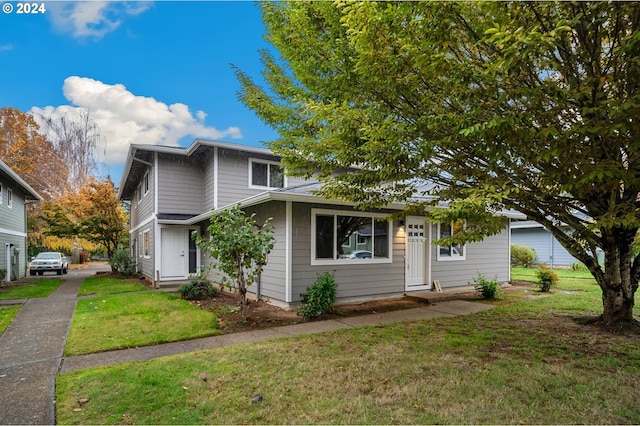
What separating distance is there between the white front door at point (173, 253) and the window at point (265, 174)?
3381mm

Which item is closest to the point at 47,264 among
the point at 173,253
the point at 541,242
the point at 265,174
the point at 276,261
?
the point at 173,253

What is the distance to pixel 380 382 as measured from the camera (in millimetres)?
3934

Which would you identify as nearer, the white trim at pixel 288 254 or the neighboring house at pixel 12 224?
the white trim at pixel 288 254

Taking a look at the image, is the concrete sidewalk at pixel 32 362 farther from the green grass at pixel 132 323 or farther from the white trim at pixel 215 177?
the white trim at pixel 215 177

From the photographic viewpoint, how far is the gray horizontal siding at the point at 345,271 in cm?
824

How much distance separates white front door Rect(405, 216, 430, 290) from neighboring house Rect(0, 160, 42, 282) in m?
13.8

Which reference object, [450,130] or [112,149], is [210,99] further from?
[112,149]

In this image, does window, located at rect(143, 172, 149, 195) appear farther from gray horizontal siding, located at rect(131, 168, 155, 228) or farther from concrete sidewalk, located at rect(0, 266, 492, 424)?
concrete sidewalk, located at rect(0, 266, 492, 424)

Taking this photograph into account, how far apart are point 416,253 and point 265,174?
629 centimetres

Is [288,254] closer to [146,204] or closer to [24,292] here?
[146,204]

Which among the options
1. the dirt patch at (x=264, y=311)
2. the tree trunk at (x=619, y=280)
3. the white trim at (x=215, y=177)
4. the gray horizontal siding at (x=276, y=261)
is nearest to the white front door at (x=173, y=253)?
the white trim at (x=215, y=177)

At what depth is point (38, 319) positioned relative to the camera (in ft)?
24.9

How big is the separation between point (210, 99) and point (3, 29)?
371 inches

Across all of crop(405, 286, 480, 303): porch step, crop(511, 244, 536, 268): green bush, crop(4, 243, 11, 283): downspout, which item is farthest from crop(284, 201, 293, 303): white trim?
crop(511, 244, 536, 268): green bush
